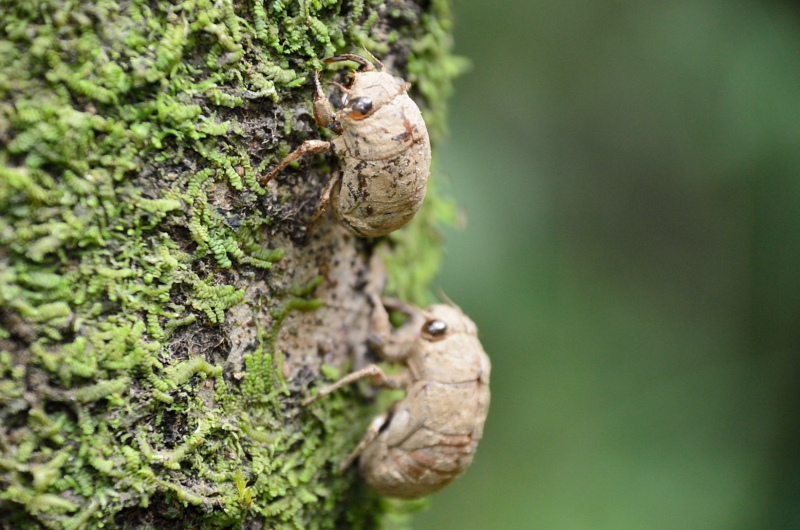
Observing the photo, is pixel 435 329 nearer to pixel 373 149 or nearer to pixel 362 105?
pixel 373 149

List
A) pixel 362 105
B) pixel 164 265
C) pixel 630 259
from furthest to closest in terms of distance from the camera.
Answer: pixel 630 259
pixel 362 105
pixel 164 265

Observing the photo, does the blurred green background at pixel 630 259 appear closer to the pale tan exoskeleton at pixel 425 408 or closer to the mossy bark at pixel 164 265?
the pale tan exoskeleton at pixel 425 408

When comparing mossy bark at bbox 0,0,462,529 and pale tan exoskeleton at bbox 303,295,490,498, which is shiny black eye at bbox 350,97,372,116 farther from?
pale tan exoskeleton at bbox 303,295,490,498

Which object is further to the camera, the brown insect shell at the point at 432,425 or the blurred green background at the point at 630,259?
the blurred green background at the point at 630,259

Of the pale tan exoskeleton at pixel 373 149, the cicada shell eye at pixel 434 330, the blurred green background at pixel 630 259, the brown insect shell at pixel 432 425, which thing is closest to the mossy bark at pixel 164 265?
the pale tan exoskeleton at pixel 373 149

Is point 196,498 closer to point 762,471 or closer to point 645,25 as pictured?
point 762,471

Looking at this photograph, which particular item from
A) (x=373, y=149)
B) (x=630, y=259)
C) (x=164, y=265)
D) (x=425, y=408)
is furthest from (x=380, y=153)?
(x=630, y=259)
